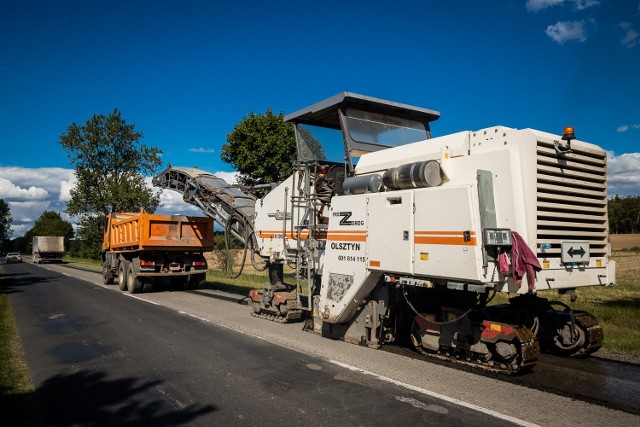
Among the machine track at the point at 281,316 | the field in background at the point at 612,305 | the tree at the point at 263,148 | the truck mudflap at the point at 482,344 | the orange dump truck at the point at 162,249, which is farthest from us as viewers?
the tree at the point at 263,148

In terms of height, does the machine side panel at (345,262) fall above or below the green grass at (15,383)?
above

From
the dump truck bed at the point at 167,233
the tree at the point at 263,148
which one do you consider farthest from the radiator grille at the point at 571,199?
the tree at the point at 263,148

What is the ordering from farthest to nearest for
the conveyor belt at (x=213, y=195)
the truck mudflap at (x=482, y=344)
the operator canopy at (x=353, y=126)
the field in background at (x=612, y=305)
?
the conveyor belt at (x=213, y=195) → the operator canopy at (x=353, y=126) → the field in background at (x=612, y=305) → the truck mudflap at (x=482, y=344)

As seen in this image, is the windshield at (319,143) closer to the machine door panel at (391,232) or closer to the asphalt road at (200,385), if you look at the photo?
the machine door panel at (391,232)

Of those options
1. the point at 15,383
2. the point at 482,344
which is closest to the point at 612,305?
the point at 482,344

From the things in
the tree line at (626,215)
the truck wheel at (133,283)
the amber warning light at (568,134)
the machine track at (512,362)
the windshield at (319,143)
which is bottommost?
the machine track at (512,362)

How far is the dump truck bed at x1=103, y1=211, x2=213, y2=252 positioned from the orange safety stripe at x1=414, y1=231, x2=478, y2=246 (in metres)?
10.8

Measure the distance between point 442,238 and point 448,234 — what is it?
0.10m

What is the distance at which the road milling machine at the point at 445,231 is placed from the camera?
5.56m

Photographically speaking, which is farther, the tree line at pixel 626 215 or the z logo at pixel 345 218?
the tree line at pixel 626 215

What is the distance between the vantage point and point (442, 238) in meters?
5.81

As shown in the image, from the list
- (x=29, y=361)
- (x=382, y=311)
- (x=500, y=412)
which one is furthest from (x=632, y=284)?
(x=29, y=361)

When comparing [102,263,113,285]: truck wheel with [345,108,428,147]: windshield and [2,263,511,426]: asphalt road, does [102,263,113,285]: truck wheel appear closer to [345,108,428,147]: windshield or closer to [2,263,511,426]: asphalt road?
[2,263,511,426]: asphalt road

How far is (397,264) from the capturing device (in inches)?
252
